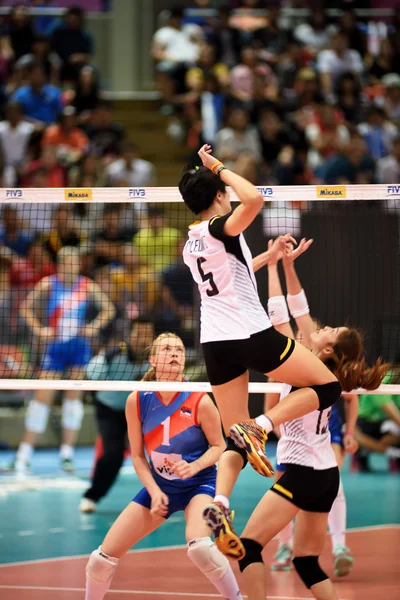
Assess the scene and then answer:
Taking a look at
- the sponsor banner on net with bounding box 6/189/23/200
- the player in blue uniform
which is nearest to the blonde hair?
the player in blue uniform

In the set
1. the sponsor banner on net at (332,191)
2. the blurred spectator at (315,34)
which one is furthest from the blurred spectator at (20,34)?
the sponsor banner on net at (332,191)

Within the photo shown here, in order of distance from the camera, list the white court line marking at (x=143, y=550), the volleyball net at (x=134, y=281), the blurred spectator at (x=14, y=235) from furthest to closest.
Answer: the blurred spectator at (x=14, y=235), the volleyball net at (x=134, y=281), the white court line marking at (x=143, y=550)

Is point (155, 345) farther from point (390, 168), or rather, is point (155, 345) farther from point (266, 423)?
point (390, 168)

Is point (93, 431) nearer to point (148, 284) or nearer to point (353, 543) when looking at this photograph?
point (148, 284)

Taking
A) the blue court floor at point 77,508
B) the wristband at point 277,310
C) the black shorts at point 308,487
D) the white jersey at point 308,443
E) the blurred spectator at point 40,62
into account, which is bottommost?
the blue court floor at point 77,508

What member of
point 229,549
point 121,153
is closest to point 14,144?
point 121,153

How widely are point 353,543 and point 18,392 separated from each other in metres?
6.71

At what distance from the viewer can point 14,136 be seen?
15875 mm

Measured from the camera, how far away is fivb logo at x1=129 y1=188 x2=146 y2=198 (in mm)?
6984

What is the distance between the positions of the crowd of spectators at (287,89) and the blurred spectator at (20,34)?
2.26 metres

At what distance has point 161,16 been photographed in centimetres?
1933

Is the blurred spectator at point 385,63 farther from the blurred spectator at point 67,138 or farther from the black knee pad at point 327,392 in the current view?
the black knee pad at point 327,392

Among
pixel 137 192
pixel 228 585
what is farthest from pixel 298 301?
pixel 228 585

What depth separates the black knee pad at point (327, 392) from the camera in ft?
17.9
